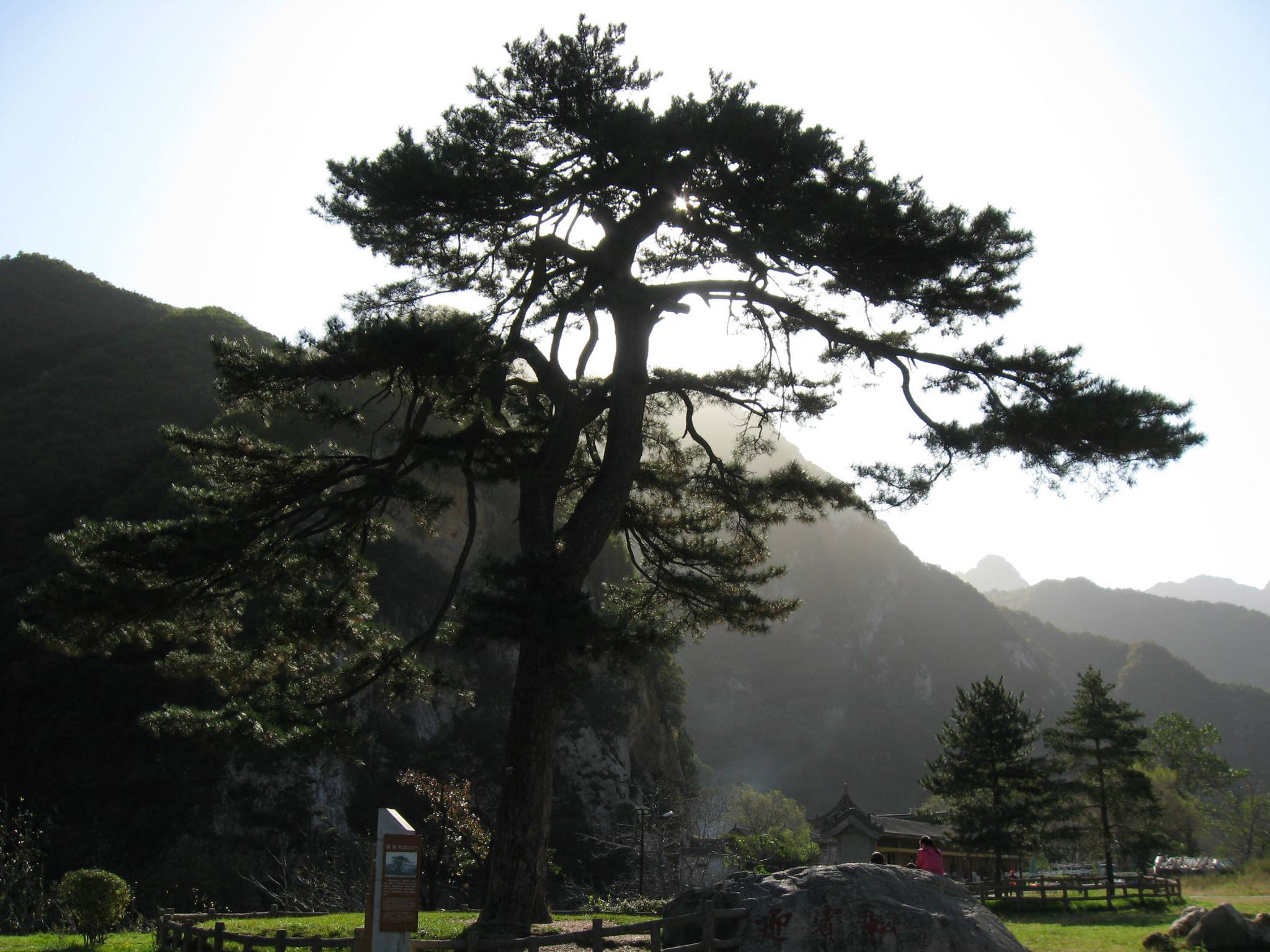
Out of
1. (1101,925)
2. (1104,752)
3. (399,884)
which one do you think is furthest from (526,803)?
(1104,752)

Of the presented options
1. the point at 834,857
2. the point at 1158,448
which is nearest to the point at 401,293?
the point at 1158,448

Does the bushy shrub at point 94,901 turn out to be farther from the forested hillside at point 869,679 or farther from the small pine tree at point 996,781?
the forested hillside at point 869,679

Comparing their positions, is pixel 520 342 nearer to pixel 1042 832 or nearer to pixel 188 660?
pixel 188 660

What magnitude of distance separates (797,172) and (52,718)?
28.7m

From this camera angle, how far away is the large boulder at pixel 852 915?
317 inches

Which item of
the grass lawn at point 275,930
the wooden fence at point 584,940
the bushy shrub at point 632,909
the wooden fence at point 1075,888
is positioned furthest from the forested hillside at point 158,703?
the wooden fence at point 1075,888

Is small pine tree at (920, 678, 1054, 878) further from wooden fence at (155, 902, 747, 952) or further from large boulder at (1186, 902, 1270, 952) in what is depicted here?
wooden fence at (155, 902, 747, 952)

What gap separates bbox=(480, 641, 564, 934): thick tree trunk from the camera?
9945mm

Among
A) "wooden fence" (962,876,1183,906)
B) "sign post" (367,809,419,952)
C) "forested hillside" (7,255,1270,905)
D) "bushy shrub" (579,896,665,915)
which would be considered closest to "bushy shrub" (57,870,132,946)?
"forested hillside" (7,255,1270,905)

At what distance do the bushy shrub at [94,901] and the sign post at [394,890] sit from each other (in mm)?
8324

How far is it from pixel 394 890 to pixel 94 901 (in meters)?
8.69

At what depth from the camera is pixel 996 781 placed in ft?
91.1

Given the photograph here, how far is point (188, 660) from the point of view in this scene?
1128 centimetres

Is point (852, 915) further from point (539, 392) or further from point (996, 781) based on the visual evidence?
point (996, 781)
